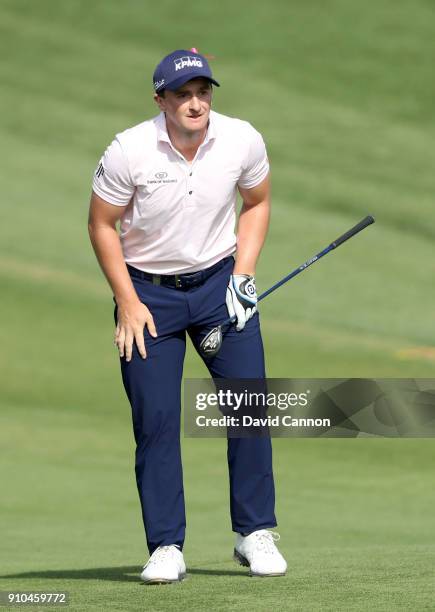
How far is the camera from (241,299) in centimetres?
600

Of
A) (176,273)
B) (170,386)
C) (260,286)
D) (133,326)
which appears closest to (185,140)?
(176,273)

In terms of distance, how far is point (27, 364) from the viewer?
47.3 ft

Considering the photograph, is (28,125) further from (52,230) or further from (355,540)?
(355,540)

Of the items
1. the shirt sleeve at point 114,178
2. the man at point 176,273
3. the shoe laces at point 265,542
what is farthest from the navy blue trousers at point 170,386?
the shirt sleeve at point 114,178

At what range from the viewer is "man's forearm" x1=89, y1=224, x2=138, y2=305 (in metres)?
5.98

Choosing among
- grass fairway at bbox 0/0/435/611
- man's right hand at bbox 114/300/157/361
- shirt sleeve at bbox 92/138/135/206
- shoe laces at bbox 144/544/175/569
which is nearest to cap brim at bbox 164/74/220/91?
shirt sleeve at bbox 92/138/135/206

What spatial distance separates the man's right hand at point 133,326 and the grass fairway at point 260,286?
1.00 m

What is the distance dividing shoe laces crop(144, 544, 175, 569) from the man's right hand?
81cm

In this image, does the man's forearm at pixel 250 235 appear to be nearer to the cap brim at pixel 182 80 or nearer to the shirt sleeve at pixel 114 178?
the shirt sleeve at pixel 114 178

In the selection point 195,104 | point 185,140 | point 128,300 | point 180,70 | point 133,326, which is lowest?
point 133,326

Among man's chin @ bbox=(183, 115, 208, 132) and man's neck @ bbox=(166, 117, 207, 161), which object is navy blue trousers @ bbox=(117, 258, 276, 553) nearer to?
man's neck @ bbox=(166, 117, 207, 161)

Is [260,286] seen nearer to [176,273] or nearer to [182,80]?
[176,273]

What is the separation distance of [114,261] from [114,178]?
356 mm

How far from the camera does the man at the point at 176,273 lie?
233 inches
